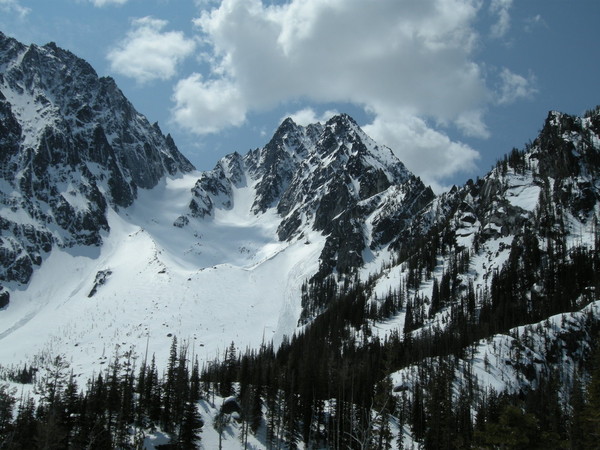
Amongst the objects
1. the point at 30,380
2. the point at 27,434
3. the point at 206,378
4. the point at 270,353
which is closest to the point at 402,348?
the point at 270,353

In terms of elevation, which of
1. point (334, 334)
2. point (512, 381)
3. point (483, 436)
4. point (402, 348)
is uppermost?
point (334, 334)

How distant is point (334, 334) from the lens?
192m

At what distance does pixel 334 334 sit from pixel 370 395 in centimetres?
7878

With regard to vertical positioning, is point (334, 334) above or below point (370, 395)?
above

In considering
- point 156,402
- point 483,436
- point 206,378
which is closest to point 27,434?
point 156,402

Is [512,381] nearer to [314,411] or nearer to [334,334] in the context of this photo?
[314,411]

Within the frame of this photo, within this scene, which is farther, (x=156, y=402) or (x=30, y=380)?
(x=30, y=380)

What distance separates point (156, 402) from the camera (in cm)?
10212

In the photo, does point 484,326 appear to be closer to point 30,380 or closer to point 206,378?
point 206,378

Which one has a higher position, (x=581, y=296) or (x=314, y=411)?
(x=581, y=296)

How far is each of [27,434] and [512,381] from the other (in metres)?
103

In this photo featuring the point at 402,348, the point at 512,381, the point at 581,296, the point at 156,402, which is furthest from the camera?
the point at 581,296

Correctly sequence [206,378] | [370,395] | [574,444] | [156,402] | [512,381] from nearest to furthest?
1. [574,444]
2. [156,402]
3. [370,395]
4. [512,381]
5. [206,378]

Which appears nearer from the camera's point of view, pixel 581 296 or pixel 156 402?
pixel 156 402
